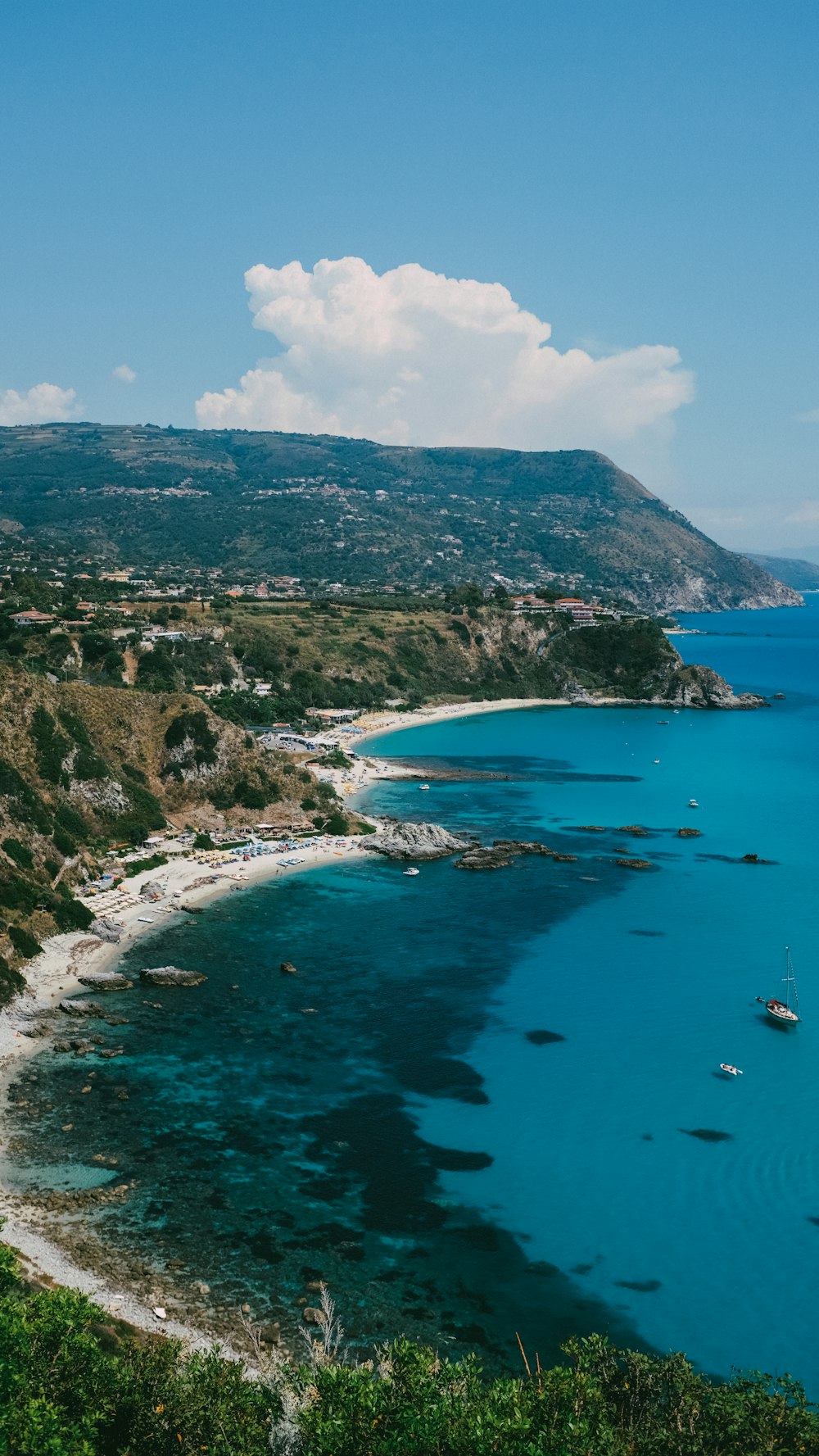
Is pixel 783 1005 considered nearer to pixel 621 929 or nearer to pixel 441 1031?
pixel 621 929

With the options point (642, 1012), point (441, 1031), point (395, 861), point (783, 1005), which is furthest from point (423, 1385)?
point (395, 861)

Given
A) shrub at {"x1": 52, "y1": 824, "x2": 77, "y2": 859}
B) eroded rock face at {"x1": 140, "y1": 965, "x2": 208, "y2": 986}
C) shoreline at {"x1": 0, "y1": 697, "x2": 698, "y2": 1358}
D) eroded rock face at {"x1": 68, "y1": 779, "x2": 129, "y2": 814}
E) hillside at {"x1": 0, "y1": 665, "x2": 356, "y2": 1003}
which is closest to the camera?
shoreline at {"x1": 0, "y1": 697, "x2": 698, "y2": 1358}

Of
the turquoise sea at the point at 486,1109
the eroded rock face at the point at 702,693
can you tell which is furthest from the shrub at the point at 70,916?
the eroded rock face at the point at 702,693

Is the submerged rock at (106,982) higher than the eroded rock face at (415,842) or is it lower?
lower

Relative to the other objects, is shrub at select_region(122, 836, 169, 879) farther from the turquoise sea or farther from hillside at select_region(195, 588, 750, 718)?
hillside at select_region(195, 588, 750, 718)

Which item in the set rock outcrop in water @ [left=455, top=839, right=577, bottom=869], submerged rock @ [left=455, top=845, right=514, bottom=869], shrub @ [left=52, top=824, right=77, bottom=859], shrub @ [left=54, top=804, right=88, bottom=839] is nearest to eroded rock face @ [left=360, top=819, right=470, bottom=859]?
submerged rock @ [left=455, top=845, right=514, bottom=869]

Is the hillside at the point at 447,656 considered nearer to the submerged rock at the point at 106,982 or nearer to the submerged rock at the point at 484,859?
the submerged rock at the point at 484,859

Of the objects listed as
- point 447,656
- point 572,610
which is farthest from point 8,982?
point 572,610

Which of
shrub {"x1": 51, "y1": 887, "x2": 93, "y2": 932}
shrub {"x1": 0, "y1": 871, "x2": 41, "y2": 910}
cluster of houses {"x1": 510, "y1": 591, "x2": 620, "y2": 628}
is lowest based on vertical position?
shrub {"x1": 51, "y1": 887, "x2": 93, "y2": 932}
